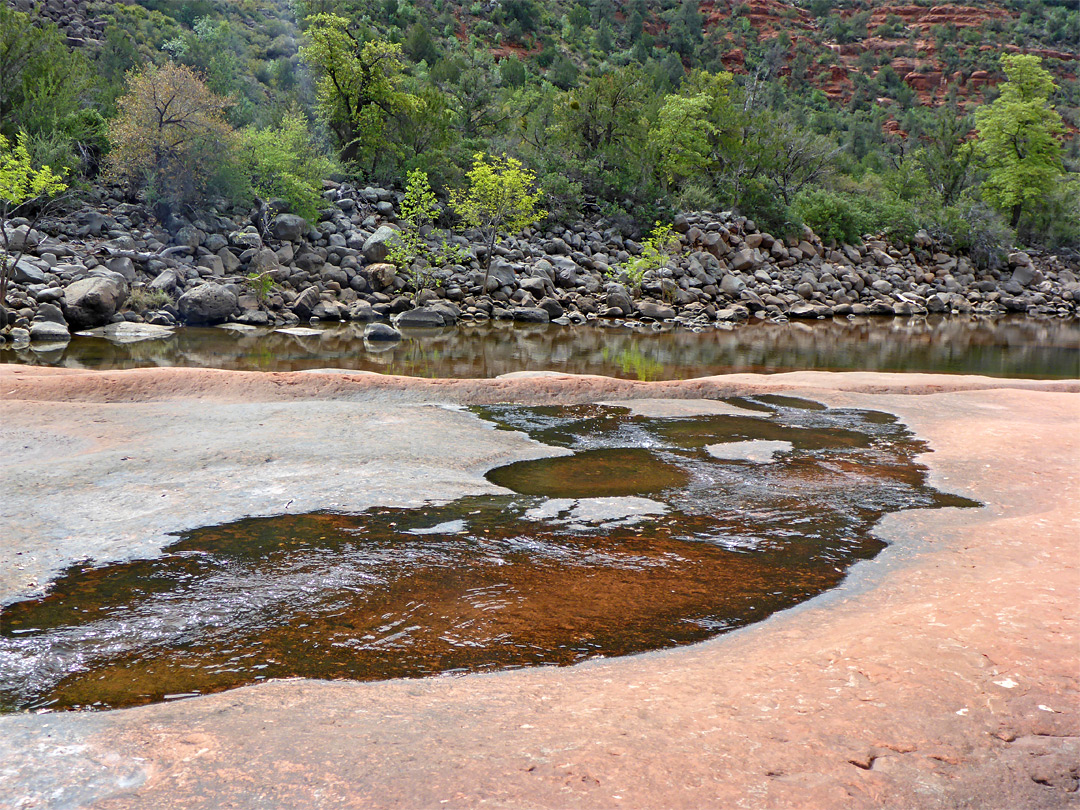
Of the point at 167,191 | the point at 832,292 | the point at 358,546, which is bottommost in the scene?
the point at 358,546

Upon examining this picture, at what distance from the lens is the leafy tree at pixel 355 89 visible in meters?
33.2

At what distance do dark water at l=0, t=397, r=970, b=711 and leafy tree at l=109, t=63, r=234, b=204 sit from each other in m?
22.7

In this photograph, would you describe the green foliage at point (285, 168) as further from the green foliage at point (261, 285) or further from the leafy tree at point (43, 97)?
the leafy tree at point (43, 97)

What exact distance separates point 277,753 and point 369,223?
28044 mm

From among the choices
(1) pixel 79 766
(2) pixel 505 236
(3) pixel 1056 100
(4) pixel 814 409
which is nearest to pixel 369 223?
(2) pixel 505 236

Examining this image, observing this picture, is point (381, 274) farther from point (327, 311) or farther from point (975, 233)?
point (975, 233)

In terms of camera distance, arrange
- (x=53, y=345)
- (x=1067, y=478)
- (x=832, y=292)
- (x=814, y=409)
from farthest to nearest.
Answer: (x=832, y=292), (x=53, y=345), (x=814, y=409), (x=1067, y=478)

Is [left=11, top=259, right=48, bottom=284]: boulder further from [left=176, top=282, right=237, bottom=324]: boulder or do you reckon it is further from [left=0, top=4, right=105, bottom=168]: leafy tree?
[left=0, top=4, right=105, bottom=168]: leafy tree

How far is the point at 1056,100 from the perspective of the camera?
67.5 metres

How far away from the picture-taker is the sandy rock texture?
2.85 m

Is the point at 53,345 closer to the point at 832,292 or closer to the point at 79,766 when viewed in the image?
the point at 79,766

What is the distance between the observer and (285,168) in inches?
1101

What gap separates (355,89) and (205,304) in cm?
1545

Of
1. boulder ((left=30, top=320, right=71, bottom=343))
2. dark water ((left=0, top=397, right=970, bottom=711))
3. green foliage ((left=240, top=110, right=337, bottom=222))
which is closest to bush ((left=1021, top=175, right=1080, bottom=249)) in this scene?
green foliage ((left=240, top=110, right=337, bottom=222))
